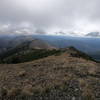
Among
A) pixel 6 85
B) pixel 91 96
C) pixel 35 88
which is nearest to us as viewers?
pixel 91 96

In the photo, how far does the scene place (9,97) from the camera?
30.3 feet

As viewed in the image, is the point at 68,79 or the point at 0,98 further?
the point at 68,79

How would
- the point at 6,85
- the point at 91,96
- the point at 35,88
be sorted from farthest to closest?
the point at 6,85, the point at 35,88, the point at 91,96

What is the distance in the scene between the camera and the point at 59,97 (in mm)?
8852

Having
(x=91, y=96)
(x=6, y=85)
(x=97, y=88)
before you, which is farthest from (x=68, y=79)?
(x=6, y=85)

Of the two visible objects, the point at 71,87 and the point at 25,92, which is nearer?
the point at 25,92

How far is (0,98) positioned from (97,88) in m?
5.82

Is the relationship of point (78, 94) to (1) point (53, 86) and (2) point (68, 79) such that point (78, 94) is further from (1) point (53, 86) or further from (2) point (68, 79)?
(2) point (68, 79)

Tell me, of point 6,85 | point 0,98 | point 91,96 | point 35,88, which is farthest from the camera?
point 6,85

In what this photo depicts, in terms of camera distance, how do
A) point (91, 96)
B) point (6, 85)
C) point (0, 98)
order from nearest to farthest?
point (91, 96)
point (0, 98)
point (6, 85)

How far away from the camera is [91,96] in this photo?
28.2ft

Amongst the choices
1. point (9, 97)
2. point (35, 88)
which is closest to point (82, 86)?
point (35, 88)

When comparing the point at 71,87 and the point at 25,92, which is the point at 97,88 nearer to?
the point at 71,87

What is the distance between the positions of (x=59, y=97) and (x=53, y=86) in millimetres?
1602
